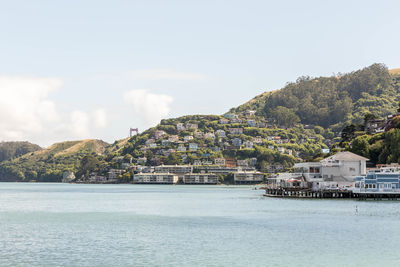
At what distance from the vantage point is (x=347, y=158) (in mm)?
126438

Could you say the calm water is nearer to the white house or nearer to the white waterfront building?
the white waterfront building

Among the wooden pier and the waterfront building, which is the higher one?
the waterfront building

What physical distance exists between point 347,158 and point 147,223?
70.3m

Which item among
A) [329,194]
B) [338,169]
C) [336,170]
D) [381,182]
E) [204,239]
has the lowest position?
[204,239]

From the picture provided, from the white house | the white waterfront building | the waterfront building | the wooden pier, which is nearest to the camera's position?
the waterfront building

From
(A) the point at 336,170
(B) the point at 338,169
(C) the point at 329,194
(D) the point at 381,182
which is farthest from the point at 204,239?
(B) the point at 338,169

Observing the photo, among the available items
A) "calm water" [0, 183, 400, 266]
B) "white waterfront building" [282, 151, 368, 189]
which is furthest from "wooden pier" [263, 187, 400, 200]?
"calm water" [0, 183, 400, 266]

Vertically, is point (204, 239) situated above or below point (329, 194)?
below

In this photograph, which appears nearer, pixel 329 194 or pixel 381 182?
pixel 381 182

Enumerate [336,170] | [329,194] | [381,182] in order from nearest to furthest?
[381,182] → [329,194] → [336,170]

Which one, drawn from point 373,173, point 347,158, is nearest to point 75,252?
point 373,173

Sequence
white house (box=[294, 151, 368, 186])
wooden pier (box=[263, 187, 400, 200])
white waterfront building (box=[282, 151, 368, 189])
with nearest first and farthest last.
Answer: wooden pier (box=[263, 187, 400, 200]) < white waterfront building (box=[282, 151, 368, 189]) < white house (box=[294, 151, 368, 186])

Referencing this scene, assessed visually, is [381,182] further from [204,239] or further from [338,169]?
[204,239]

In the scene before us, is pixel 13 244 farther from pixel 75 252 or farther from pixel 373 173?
pixel 373 173
